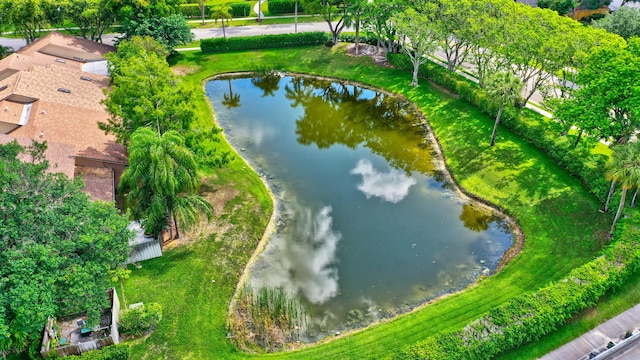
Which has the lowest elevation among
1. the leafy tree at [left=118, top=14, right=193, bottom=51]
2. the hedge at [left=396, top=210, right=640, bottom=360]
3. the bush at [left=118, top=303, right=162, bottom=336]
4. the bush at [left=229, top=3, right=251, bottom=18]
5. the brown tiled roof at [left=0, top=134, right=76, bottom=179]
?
the bush at [left=118, top=303, right=162, bottom=336]

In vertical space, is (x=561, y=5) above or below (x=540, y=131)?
above

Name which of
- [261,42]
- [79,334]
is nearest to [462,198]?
[79,334]

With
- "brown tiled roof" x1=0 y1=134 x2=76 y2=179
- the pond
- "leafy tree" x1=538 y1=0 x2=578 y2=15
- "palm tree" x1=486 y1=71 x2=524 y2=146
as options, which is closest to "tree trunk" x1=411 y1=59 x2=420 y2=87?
the pond

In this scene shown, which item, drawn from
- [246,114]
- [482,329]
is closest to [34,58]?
[246,114]

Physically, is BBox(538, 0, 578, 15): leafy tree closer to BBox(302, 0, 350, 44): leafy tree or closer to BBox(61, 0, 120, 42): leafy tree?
BBox(302, 0, 350, 44): leafy tree

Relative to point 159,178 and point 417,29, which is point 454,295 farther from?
point 417,29

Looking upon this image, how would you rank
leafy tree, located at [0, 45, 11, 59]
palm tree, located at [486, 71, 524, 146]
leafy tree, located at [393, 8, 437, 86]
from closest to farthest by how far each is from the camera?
palm tree, located at [486, 71, 524, 146] < leafy tree, located at [393, 8, 437, 86] < leafy tree, located at [0, 45, 11, 59]

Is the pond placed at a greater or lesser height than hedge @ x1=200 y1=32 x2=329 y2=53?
lesser
